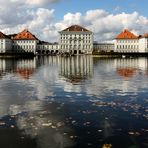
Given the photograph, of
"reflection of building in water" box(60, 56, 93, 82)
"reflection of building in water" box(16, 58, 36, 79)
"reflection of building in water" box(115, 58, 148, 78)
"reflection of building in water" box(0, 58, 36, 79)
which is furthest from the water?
"reflection of building in water" box(115, 58, 148, 78)

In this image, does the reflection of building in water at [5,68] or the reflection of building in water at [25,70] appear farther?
the reflection of building in water at [5,68]

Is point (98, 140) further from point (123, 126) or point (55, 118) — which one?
point (55, 118)

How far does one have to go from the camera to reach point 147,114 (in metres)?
15.4

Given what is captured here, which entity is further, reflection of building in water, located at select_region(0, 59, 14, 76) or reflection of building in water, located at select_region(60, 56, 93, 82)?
reflection of building in water, located at select_region(0, 59, 14, 76)

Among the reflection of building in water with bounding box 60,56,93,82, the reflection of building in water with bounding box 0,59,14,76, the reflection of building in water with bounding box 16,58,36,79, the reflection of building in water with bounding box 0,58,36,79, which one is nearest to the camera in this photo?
the reflection of building in water with bounding box 60,56,93,82

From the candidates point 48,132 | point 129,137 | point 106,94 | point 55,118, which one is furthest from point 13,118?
point 106,94

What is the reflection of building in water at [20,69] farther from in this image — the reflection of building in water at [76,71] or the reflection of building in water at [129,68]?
the reflection of building in water at [129,68]

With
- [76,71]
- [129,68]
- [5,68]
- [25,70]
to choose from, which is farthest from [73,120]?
[129,68]

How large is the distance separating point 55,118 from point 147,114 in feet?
13.0

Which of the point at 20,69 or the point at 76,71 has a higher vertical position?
the point at 20,69

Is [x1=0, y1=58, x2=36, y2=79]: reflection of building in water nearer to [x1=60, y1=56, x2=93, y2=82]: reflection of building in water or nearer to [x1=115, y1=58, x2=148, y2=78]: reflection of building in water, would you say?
[x1=60, y1=56, x2=93, y2=82]: reflection of building in water

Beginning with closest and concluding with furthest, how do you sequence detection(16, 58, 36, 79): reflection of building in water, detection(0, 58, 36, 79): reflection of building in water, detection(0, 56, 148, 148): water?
detection(0, 56, 148, 148): water, detection(16, 58, 36, 79): reflection of building in water, detection(0, 58, 36, 79): reflection of building in water

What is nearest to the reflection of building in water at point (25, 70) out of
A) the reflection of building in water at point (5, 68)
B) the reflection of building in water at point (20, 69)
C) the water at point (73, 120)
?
the reflection of building in water at point (20, 69)

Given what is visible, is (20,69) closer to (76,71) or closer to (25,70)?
(25,70)
